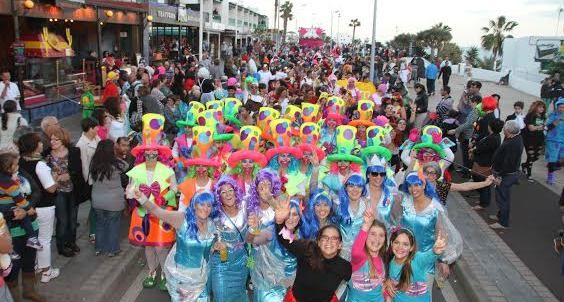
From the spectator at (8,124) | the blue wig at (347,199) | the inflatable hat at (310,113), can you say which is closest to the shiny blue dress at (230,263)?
the blue wig at (347,199)

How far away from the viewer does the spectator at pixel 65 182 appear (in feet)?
19.1

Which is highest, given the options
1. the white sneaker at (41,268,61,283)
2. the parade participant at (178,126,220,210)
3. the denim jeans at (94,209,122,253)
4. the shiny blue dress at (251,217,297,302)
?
the parade participant at (178,126,220,210)

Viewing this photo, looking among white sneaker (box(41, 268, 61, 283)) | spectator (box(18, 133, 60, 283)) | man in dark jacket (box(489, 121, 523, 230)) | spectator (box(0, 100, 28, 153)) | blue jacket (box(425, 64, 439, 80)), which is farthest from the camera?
blue jacket (box(425, 64, 439, 80))

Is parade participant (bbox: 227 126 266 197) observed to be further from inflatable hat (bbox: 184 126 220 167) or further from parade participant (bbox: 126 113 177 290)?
inflatable hat (bbox: 184 126 220 167)

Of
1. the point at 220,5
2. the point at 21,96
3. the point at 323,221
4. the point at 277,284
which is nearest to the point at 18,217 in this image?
the point at 277,284

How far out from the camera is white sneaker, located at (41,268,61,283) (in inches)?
219

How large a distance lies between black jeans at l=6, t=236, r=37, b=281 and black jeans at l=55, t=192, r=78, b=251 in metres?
1.13

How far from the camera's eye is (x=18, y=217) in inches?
180

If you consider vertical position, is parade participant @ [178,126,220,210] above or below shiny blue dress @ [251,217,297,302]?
above

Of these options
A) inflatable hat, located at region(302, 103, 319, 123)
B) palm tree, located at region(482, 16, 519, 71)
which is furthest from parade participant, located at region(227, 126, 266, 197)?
palm tree, located at region(482, 16, 519, 71)

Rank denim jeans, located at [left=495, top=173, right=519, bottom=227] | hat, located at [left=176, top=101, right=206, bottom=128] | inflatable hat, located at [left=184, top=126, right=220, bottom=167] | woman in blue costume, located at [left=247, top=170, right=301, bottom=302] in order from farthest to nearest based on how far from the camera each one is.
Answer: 1. hat, located at [left=176, top=101, right=206, bottom=128]
2. denim jeans, located at [left=495, top=173, right=519, bottom=227]
3. inflatable hat, located at [left=184, top=126, right=220, bottom=167]
4. woman in blue costume, located at [left=247, top=170, right=301, bottom=302]

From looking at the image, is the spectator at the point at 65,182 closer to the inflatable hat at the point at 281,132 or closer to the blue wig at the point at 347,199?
the inflatable hat at the point at 281,132

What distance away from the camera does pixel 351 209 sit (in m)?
4.79

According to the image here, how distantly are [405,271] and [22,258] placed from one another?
3.48m
